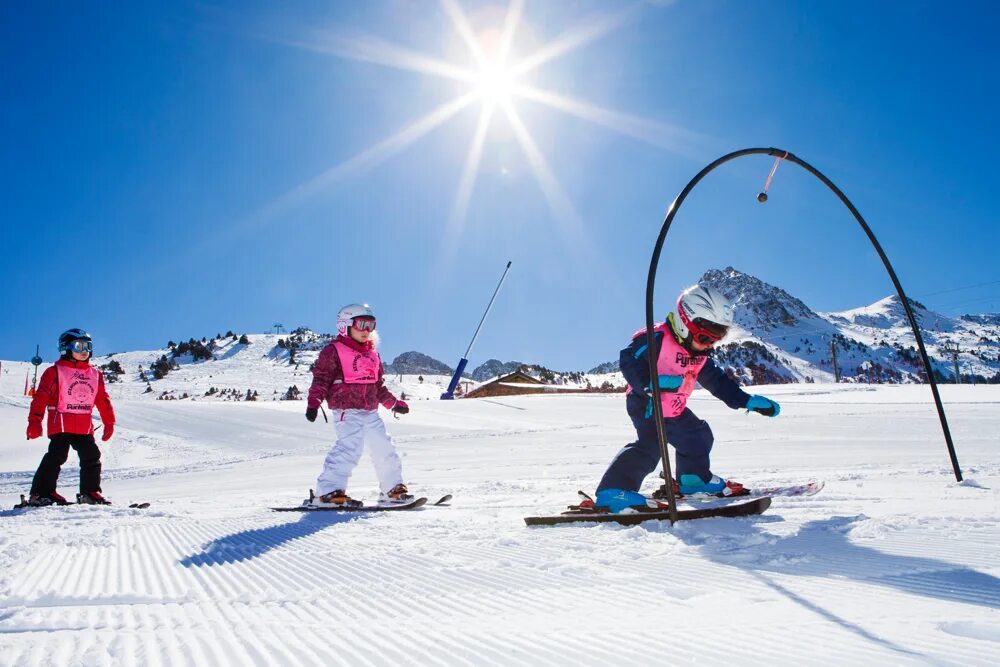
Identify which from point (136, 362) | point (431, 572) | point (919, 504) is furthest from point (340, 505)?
point (136, 362)

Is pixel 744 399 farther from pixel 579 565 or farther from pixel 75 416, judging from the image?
pixel 75 416

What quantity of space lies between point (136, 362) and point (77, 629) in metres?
49.8

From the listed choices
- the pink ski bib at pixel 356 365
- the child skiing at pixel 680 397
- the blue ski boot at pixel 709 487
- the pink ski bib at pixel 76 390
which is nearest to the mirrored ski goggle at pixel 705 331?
the child skiing at pixel 680 397

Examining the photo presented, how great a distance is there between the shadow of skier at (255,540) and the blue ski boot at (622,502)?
1820mm

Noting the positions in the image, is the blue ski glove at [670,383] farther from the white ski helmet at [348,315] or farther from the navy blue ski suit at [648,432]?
the white ski helmet at [348,315]

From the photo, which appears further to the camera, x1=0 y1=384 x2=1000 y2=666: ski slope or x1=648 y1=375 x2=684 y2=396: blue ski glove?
x1=648 y1=375 x2=684 y2=396: blue ski glove

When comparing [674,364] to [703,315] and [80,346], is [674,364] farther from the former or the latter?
[80,346]

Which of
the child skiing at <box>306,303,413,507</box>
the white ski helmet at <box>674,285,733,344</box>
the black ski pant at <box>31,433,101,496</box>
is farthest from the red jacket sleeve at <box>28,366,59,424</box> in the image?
the white ski helmet at <box>674,285,733,344</box>

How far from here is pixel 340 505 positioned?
4.94 metres

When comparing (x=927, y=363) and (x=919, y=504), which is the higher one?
(x=927, y=363)

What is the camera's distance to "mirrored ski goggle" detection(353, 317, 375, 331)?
581 centimetres

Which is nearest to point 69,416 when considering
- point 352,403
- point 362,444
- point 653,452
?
point 352,403

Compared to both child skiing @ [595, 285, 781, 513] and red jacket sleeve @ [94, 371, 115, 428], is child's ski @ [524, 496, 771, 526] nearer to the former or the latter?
child skiing @ [595, 285, 781, 513]

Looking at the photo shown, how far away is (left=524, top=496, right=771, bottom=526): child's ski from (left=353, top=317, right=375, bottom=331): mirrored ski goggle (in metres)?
3.01
